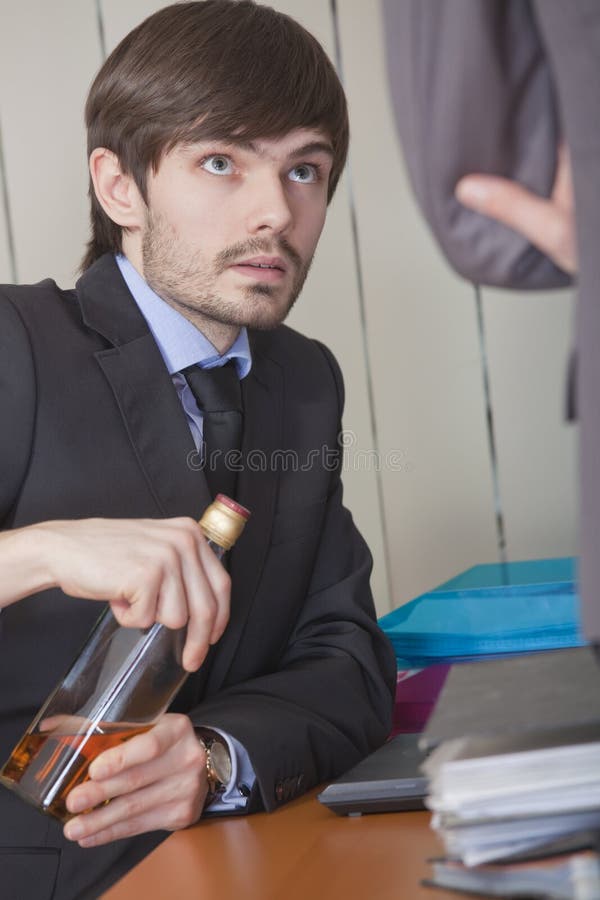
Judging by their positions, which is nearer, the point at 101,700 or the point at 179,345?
the point at 101,700

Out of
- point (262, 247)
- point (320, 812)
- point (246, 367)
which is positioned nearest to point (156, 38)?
point (262, 247)

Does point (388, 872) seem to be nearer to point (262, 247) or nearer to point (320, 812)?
point (320, 812)

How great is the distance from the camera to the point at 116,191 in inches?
60.4

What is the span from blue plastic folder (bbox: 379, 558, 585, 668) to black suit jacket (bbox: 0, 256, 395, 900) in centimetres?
Answer: 10

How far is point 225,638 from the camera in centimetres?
135

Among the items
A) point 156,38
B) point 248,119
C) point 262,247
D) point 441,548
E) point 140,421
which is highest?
point 156,38

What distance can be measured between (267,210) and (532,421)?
99 cm

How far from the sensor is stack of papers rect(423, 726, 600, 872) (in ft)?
1.81

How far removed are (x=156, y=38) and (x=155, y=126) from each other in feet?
0.37

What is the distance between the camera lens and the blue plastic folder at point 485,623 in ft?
4.65

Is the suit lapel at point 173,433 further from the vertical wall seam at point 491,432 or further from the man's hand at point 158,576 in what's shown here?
the vertical wall seam at point 491,432

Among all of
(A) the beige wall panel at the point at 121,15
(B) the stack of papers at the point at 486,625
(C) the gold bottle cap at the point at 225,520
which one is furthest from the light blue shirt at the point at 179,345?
(A) the beige wall panel at the point at 121,15

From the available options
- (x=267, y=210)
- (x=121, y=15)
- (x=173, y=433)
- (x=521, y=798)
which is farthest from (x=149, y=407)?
(x=121, y=15)

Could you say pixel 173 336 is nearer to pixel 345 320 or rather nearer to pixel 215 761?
pixel 215 761
